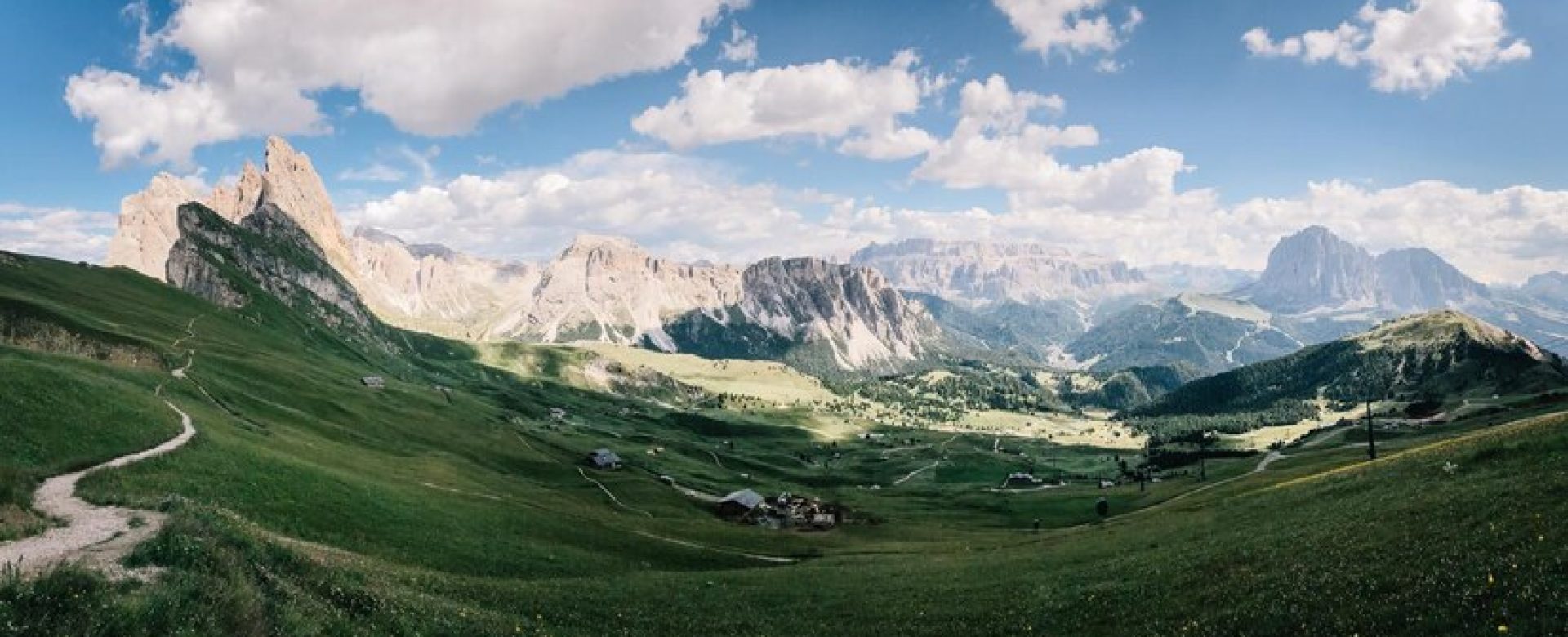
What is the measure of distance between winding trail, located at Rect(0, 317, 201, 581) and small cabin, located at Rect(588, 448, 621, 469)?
108m

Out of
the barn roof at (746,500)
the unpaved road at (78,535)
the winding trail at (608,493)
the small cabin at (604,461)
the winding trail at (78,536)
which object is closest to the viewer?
the winding trail at (78,536)

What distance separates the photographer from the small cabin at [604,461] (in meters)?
155

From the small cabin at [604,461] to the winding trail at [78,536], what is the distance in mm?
107942

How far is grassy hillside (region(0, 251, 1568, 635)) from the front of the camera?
24.9 meters

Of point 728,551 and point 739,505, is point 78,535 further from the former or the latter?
point 739,505

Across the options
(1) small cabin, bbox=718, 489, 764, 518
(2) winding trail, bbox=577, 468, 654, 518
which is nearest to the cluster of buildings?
(1) small cabin, bbox=718, 489, 764, 518

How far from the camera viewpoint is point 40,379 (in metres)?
62.5

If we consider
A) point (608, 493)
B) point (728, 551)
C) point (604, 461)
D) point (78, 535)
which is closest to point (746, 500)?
point (608, 493)

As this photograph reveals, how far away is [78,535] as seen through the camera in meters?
32.3

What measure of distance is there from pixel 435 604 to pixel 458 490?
183 feet

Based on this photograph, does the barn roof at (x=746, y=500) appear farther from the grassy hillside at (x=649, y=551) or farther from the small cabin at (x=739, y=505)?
the grassy hillside at (x=649, y=551)

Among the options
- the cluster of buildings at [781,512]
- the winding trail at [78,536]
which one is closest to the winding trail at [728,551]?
the cluster of buildings at [781,512]

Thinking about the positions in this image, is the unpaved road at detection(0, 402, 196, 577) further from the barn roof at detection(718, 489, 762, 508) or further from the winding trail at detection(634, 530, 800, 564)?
the barn roof at detection(718, 489, 762, 508)

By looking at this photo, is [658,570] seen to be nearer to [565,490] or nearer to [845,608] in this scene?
[845,608]
